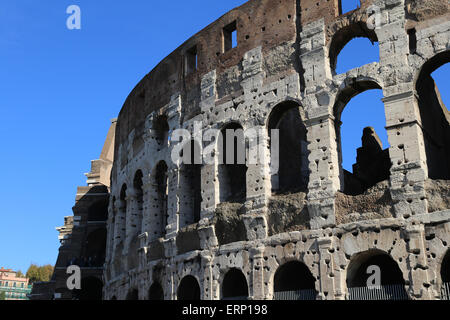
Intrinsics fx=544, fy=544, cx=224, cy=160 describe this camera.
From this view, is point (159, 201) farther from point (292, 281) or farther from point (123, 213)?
point (292, 281)

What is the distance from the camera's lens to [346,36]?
40.5ft

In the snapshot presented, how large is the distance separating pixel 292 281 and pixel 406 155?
4028 millimetres

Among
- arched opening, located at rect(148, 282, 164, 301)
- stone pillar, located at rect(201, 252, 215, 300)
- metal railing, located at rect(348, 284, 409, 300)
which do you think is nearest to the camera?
metal railing, located at rect(348, 284, 409, 300)

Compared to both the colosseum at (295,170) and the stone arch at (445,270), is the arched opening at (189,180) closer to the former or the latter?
the colosseum at (295,170)

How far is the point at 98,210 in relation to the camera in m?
25.8

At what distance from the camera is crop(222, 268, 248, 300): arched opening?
13.1 meters

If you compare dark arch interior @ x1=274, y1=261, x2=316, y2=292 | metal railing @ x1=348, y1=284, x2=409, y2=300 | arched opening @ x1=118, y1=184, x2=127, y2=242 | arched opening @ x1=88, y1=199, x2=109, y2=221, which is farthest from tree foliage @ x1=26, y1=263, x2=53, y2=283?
metal railing @ x1=348, y1=284, x2=409, y2=300

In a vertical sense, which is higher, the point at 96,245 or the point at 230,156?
the point at 230,156

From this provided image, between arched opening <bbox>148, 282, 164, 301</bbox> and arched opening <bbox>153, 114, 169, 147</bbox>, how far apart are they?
435 centimetres

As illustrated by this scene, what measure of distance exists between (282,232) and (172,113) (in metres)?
5.86

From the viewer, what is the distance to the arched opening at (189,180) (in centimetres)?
1484

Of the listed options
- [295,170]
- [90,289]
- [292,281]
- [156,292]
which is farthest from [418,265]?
[90,289]

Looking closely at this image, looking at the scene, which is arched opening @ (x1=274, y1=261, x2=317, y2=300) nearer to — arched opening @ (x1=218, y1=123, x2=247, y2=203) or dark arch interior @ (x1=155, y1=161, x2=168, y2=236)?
arched opening @ (x1=218, y1=123, x2=247, y2=203)
